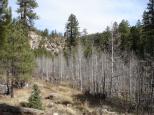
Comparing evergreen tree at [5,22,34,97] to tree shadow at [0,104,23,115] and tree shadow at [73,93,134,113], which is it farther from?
tree shadow at [0,104,23,115]

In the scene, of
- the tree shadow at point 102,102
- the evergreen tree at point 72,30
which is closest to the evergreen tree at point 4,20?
the tree shadow at point 102,102

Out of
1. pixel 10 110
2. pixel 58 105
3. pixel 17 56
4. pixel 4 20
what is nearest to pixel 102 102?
pixel 58 105

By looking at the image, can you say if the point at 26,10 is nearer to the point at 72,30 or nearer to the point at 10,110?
the point at 10,110

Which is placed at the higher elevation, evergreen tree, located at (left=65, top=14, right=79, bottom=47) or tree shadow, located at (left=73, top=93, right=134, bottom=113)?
evergreen tree, located at (left=65, top=14, right=79, bottom=47)

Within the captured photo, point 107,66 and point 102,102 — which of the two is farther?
point 107,66

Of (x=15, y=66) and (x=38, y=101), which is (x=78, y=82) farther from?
(x=38, y=101)

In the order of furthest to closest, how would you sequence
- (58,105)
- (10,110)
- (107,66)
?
(107,66), (58,105), (10,110)

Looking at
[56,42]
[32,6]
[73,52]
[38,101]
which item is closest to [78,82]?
[73,52]

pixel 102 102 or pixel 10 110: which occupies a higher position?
pixel 10 110

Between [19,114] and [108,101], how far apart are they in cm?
1676

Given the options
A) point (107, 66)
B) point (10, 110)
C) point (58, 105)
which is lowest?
point (58, 105)

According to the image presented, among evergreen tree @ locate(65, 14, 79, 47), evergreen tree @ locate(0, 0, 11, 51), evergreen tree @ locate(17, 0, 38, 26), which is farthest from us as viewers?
evergreen tree @ locate(65, 14, 79, 47)

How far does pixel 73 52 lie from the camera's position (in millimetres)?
72250

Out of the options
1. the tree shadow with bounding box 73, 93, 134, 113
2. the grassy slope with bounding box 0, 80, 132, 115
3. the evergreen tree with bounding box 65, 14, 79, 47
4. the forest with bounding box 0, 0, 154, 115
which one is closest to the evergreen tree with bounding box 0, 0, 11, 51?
the forest with bounding box 0, 0, 154, 115
